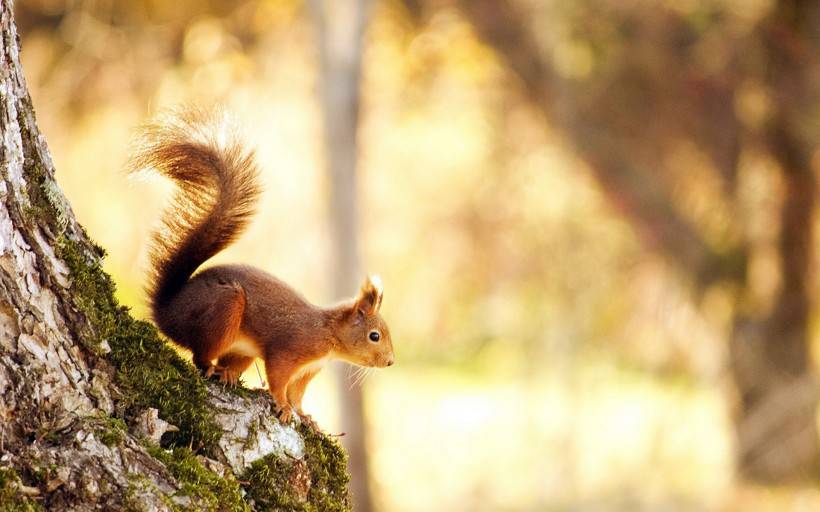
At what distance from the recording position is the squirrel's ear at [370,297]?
6.93ft

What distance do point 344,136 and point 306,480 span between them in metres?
4.10

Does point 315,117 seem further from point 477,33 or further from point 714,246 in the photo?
point 714,246

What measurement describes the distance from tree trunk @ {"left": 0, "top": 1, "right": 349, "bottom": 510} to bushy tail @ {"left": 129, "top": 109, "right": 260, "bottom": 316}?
0.92 ft

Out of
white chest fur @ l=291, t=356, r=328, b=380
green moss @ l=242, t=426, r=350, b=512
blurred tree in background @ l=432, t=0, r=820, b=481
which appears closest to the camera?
green moss @ l=242, t=426, r=350, b=512

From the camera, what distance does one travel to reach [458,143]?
799 cm

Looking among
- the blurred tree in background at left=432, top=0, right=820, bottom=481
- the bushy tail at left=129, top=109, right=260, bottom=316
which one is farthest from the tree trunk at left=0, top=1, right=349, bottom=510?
the blurred tree in background at left=432, top=0, right=820, bottom=481

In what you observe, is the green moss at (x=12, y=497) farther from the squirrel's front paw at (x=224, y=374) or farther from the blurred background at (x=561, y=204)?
the blurred background at (x=561, y=204)

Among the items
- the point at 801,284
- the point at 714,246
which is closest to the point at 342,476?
the point at 714,246

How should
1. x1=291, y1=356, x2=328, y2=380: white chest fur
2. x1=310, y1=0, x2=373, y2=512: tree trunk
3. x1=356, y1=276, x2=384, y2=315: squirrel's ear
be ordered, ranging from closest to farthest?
x1=291, y1=356, x2=328, y2=380: white chest fur < x1=356, y1=276, x2=384, y2=315: squirrel's ear < x1=310, y1=0, x2=373, y2=512: tree trunk

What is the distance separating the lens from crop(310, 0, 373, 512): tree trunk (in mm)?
5488

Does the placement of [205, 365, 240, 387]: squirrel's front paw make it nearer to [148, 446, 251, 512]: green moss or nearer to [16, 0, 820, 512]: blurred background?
[148, 446, 251, 512]: green moss

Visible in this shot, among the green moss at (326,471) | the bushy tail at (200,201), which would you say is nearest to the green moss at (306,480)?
the green moss at (326,471)

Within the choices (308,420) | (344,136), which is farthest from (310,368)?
(344,136)

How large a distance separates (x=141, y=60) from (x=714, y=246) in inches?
147
